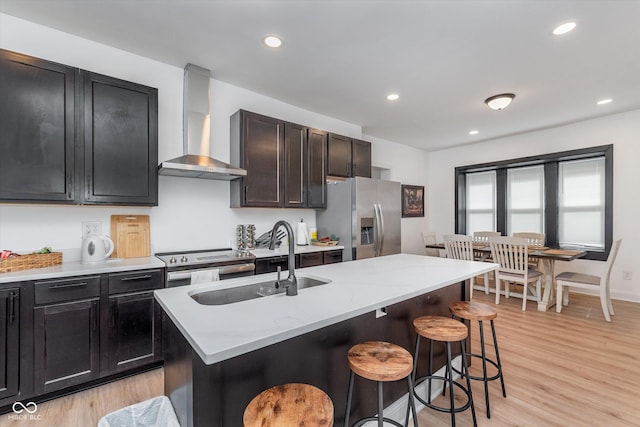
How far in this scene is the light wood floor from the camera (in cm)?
186

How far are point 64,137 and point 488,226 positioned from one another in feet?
21.8

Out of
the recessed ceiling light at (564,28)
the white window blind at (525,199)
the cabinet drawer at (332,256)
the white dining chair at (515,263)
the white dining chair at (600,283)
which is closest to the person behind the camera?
the recessed ceiling light at (564,28)

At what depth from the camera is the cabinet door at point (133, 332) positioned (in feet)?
7.27

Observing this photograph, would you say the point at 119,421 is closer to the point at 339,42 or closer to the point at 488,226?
the point at 339,42

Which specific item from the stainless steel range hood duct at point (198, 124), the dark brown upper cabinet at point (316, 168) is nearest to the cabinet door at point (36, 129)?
the stainless steel range hood duct at point (198, 124)

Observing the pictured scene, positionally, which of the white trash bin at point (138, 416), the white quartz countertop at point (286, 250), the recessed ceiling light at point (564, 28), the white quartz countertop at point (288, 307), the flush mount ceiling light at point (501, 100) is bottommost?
the white trash bin at point (138, 416)

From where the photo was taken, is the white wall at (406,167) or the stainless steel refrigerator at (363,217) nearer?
the stainless steel refrigerator at (363,217)

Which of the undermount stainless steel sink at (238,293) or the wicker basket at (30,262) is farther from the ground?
the wicker basket at (30,262)

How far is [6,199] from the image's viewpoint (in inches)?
79.7

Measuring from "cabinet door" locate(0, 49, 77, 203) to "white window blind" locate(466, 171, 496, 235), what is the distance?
6.53 m

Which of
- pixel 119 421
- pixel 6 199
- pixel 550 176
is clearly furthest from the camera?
pixel 550 176

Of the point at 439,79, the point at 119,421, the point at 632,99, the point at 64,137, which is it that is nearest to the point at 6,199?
the point at 64,137

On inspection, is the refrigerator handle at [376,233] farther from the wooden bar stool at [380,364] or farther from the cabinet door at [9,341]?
the cabinet door at [9,341]

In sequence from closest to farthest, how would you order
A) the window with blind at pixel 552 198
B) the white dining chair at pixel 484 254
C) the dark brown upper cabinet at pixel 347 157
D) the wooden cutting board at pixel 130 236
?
the wooden cutting board at pixel 130 236, the dark brown upper cabinet at pixel 347 157, the window with blind at pixel 552 198, the white dining chair at pixel 484 254
